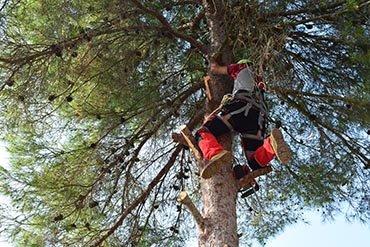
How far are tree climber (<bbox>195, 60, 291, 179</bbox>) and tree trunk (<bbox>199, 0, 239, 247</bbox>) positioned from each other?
11 centimetres

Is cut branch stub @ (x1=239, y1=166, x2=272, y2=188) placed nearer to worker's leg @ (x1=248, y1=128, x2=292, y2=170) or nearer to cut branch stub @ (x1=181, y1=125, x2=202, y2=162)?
worker's leg @ (x1=248, y1=128, x2=292, y2=170)

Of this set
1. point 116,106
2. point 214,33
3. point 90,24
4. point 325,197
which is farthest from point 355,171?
point 90,24

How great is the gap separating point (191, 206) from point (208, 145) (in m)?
0.42

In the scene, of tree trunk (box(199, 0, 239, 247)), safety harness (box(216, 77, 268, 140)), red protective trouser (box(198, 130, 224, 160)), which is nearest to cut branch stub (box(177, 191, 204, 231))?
tree trunk (box(199, 0, 239, 247))

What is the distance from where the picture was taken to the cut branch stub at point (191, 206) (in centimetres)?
350

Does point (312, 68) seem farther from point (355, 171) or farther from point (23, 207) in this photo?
point (23, 207)

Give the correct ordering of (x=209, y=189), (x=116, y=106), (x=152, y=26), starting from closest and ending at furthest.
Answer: (x=209, y=189) < (x=152, y=26) < (x=116, y=106)

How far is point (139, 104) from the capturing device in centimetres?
515

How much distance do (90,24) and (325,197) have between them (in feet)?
8.15

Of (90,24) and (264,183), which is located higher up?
(90,24)

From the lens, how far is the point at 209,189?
3896mm

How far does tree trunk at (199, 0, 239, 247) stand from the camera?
3.64m

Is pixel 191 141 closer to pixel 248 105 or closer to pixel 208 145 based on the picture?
pixel 208 145

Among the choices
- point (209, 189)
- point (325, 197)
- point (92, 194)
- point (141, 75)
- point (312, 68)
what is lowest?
point (209, 189)
